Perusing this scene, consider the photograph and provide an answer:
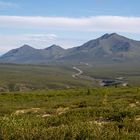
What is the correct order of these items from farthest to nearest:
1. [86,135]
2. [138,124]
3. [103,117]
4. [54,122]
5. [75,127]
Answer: [103,117] < [54,122] < [138,124] < [75,127] < [86,135]

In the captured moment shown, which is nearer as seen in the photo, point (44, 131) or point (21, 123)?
point (44, 131)

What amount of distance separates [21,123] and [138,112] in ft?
21.7

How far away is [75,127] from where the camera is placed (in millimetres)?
14555

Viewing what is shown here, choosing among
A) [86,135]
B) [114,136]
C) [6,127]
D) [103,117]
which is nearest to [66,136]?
[86,135]

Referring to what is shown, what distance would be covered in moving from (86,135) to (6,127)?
10.6ft

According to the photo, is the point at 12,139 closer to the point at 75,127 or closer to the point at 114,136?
the point at 75,127

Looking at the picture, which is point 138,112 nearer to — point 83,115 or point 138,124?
point 83,115

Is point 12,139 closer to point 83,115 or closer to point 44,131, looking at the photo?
point 44,131

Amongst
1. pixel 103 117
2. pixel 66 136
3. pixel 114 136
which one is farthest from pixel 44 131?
pixel 103 117

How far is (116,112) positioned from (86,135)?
796cm

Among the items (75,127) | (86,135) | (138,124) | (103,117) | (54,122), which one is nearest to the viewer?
(86,135)

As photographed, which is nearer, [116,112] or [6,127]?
[6,127]

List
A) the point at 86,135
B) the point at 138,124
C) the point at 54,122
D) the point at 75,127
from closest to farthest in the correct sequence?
the point at 86,135
the point at 75,127
the point at 138,124
the point at 54,122

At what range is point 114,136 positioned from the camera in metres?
13.6
